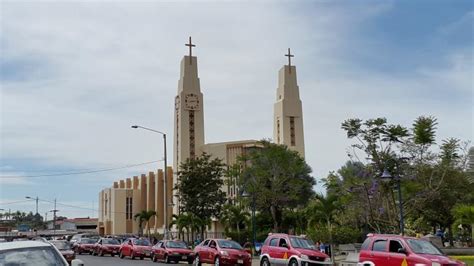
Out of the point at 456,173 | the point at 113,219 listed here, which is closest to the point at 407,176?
the point at 456,173

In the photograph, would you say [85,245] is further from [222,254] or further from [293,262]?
[293,262]

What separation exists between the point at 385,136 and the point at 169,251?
13.5 metres

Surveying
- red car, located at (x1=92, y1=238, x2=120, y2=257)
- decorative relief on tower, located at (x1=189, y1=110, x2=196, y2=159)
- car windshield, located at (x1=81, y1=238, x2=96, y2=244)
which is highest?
decorative relief on tower, located at (x1=189, y1=110, x2=196, y2=159)

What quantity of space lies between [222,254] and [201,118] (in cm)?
5489

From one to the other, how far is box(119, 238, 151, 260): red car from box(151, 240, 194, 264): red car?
4.30 metres

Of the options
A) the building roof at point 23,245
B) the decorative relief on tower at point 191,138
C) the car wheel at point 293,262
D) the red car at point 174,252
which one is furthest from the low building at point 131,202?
the building roof at point 23,245

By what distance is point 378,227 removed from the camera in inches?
1389

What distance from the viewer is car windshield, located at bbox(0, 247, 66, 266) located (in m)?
9.23

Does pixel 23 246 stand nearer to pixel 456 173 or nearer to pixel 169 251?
pixel 169 251

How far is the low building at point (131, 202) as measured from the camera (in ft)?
290

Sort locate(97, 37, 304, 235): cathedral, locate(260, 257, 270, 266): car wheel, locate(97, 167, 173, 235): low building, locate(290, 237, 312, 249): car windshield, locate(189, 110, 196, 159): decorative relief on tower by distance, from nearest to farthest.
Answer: locate(290, 237, 312, 249): car windshield < locate(260, 257, 270, 266): car wheel < locate(97, 37, 304, 235): cathedral < locate(189, 110, 196, 159): decorative relief on tower < locate(97, 167, 173, 235): low building

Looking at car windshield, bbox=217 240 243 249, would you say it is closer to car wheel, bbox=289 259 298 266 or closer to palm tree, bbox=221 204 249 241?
car wheel, bbox=289 259 298 266

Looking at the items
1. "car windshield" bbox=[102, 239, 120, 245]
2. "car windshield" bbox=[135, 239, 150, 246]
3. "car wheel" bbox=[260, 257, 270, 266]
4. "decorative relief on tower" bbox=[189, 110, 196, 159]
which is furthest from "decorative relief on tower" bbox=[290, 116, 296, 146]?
"car wheel" bbox=[260, 257, 270, 266]

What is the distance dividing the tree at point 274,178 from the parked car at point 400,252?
972 inches
